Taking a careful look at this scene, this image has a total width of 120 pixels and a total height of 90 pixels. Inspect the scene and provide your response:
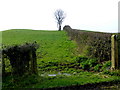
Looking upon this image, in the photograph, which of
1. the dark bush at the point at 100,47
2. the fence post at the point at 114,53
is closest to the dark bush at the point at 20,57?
the fence post at the point at 114,53

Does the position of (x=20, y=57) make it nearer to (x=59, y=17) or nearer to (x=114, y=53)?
(x=114, y=53)

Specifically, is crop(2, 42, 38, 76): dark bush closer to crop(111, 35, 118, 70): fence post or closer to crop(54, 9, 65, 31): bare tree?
crop(111, 35, 118, 70): fence post

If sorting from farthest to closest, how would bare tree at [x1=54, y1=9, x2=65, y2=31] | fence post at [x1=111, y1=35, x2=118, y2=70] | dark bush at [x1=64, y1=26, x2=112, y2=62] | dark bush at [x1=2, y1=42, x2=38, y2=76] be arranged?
bare tree at [x1=54, y1=9, x2=65, y2=31] < dark bush at [x1=64, y1=26, x2=112, y2=62] < fence post at [x1=111, y1=35, x2=118, y2=70] < dark bush at [x1=2, y1=42, x2=38, y2=76]

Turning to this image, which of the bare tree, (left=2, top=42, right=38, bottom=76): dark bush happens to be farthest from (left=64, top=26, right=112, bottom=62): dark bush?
the bare tree

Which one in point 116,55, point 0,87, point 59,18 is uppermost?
point 59,18

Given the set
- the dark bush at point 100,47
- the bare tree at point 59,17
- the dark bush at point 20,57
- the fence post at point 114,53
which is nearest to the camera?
the dark bush at point 20,57

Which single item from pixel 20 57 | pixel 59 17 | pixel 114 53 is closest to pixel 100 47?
pixel 114 53

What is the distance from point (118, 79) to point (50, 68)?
572 cm

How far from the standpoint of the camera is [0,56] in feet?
37.0

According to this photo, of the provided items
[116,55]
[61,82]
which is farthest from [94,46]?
[61,82]

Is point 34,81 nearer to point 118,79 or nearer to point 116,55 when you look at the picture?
point 118,79

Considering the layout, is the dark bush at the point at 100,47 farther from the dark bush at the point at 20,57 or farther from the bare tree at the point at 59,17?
the bare tree at the point at 59,17

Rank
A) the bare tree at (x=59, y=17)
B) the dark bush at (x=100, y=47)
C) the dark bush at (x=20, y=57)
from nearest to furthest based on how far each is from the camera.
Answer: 1. the dark bush at (x=20, y=57)
2. the dark bush at (x=100, y=47)
3. the bare tree at (x=59, y=17)

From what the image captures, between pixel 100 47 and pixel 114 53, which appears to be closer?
pixel 114 53
